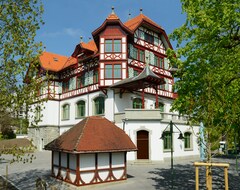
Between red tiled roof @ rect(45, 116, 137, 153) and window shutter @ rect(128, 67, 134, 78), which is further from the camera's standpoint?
window shutter @ rect(128, 67, 134, 78)

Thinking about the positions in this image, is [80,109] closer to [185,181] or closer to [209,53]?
[185,181]

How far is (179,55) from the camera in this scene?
13.6 metres

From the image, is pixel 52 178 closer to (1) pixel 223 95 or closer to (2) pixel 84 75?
(1) pixel 223 95

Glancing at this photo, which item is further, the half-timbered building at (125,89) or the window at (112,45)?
the window at (112,45)

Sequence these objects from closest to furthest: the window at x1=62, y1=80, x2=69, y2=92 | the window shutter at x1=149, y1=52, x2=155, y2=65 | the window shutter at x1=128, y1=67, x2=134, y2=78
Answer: the window shutter at x1=128, y1=67, x2=134, y2=78
the window shutter at x1=149, y1=52, x2=155, y2=65
the window at x1=62, y1=80, x2=69, y2=92

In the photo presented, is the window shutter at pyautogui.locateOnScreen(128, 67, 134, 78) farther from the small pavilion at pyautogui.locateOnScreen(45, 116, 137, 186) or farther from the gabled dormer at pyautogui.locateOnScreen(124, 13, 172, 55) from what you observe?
the small pavilion at pyautogui.locateOnScreen(45, 116, 137, 186)

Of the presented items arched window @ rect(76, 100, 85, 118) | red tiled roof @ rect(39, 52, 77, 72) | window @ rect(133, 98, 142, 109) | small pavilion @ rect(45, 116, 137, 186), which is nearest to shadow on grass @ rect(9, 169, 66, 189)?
small pavilion @ rect(45, 116, 137, 186)

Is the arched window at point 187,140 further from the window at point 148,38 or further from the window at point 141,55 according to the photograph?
the window at point 148,38

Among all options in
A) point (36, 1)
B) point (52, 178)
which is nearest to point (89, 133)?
point (52, 178)

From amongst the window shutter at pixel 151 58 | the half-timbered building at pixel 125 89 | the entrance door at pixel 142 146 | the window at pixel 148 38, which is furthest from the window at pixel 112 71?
the entrance door at pixel 142 146

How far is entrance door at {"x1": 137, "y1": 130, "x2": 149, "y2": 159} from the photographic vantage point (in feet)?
76.2

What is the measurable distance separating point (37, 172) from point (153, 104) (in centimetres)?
1513

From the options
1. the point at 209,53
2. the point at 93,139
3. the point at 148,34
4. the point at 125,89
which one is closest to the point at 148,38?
the point at 148,34

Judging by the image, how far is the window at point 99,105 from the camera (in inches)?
1100
